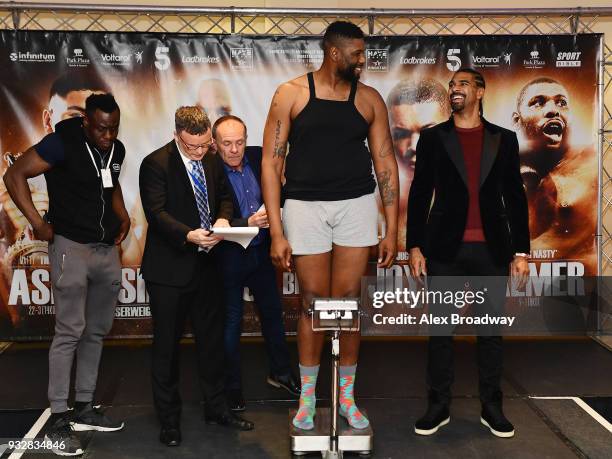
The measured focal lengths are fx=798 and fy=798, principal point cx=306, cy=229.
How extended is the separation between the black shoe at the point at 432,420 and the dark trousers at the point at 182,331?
1.02m

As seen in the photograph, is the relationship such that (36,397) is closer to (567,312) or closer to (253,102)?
(253,102)

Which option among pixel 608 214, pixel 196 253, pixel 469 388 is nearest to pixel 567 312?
pixel 608 214

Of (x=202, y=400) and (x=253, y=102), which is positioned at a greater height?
(x=253, y=102)

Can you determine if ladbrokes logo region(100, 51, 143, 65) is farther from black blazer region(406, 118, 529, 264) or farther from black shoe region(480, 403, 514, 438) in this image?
black shoe region(480, 403, 514, 438)

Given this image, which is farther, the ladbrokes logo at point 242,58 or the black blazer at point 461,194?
the ladbrokes logo at point 242,58

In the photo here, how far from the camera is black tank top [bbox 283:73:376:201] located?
3719 mm

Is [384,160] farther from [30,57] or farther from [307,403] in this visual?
[30,57]

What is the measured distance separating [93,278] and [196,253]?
552mm

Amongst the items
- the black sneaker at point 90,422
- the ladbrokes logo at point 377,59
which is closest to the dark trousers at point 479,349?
the black sneaker at point 90,422

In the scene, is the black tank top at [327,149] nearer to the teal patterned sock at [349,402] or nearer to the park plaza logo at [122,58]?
the teal patterned sock at [349,402]

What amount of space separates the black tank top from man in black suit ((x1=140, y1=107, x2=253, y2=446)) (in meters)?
0.46

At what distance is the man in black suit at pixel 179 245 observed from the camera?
3781mm

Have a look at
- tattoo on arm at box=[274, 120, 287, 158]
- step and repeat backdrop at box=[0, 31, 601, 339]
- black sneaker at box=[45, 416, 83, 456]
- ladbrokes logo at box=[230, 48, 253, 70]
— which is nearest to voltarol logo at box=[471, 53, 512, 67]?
step and repeat backdrop at box=[0, 31, 601, 339]

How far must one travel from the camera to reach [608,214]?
632 centimetres
